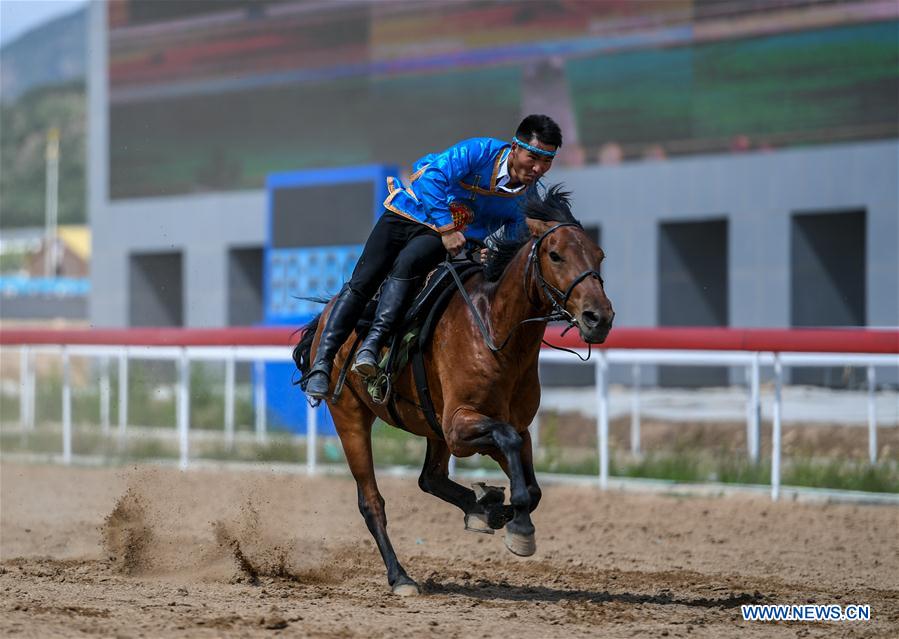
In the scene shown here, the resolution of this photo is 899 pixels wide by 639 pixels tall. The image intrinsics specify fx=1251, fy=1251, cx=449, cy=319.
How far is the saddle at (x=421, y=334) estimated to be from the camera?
761 centimetres

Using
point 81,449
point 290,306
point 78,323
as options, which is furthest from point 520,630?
point 78,323

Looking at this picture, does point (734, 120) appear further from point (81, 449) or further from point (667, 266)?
point (81, 449)

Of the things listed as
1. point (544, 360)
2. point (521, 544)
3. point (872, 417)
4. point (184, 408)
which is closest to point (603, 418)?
point (544, 360)

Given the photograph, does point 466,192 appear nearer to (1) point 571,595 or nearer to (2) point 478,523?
(2) point 478,523

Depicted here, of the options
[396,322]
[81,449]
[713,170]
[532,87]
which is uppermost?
[532,87]

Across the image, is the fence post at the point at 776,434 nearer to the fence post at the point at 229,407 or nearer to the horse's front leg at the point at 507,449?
the horse's front leg at the point at 507,449

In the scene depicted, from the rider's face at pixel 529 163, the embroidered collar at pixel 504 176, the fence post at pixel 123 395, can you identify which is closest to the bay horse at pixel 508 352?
the rider's face at pixel 529 163

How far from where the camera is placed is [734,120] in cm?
2750

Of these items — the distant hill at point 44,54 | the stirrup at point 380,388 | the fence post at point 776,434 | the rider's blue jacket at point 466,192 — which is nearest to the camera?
the rider's blue jacket at point 466,192

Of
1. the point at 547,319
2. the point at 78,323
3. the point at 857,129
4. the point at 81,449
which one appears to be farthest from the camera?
the point at 78,323

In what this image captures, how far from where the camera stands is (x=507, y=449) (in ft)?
22.5

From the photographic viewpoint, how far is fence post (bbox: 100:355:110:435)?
15.4 meters

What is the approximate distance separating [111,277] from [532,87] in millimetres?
15200

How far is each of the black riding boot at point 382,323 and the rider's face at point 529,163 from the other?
971 mm
